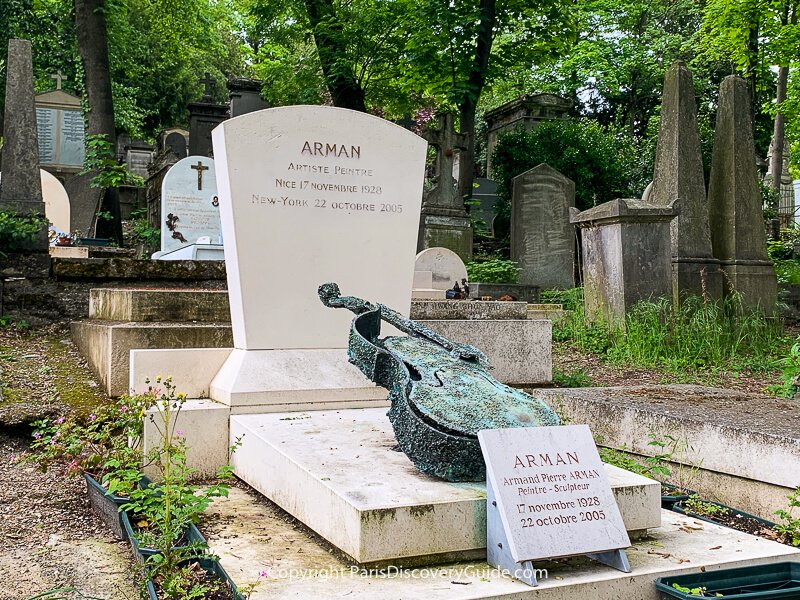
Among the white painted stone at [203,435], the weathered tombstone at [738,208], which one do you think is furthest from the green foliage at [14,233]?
the weathered tombstone at [738,208]

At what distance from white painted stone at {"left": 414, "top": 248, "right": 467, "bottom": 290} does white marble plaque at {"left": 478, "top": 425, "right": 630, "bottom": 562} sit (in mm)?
9178

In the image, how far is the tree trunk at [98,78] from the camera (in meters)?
13.0

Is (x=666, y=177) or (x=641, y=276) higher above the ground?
(x=666, y=177)

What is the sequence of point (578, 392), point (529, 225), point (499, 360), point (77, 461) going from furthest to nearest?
point (529, 225), point (499, 360), point (578, 392), point (77, 461)

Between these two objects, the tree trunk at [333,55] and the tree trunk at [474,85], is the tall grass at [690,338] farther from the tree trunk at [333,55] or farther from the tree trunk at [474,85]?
the tree trunk at [333,55]

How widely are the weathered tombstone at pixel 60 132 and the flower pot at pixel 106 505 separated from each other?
17185 mm

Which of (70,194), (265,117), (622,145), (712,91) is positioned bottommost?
(265,117)

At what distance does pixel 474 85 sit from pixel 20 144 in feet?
35.7

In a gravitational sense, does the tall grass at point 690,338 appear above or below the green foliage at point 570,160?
below

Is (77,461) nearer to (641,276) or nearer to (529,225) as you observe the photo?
(641,276)

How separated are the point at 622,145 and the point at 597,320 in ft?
45.8

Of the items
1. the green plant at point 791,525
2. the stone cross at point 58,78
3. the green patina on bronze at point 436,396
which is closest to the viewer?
the green patina on bronze at point 436,396

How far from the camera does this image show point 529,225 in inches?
573

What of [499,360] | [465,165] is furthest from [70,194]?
[499,360]
